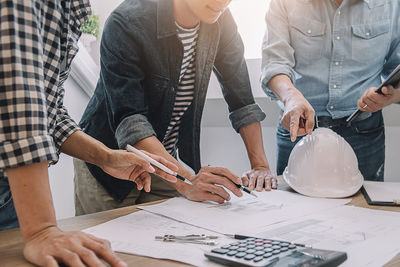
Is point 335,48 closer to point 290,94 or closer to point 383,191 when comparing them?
point 290,94

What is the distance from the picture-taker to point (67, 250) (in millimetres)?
548

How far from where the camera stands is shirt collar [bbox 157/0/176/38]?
112cm

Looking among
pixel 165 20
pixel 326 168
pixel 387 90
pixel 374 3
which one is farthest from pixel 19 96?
pixel 374 3

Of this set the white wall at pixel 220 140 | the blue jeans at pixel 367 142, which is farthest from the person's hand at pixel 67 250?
the white wall at pixel 220 140

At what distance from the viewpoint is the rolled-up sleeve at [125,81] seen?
1.04 metres

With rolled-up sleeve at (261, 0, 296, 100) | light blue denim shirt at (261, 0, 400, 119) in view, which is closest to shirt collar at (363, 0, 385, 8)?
light blue denim shirt at (261, 0, 400, 119)

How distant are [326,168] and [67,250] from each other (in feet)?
2.29

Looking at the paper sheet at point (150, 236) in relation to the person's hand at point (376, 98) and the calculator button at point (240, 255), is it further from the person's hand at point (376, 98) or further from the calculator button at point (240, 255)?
the person's hand at point (376, 98)

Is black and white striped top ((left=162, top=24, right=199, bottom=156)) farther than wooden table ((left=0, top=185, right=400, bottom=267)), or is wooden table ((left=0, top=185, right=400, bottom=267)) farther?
black and white striped top ((left=162, top=24, right=199, bottom=156))

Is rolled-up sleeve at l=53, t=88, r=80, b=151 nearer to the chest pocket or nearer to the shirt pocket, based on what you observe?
the chest pocket

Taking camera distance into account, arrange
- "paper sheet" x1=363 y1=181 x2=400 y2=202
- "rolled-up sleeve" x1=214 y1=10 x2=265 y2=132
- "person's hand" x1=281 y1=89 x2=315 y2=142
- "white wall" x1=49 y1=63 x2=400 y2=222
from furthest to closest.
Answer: "white wall" x1=49 y1=63 x2=400 y2=222 → "rolled-up sleeve" x1=214 y1=10 x2=265 y2=132 → "person's hand" x1=281 y1=89 x2=315 y2=142 → "paper sheet" x1=363 y1=181 x2=400 y2=202

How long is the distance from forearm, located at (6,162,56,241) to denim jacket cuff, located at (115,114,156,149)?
441 mm

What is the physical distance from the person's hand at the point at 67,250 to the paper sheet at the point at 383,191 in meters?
0.68

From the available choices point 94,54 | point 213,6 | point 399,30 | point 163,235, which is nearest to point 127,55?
point 213,6
